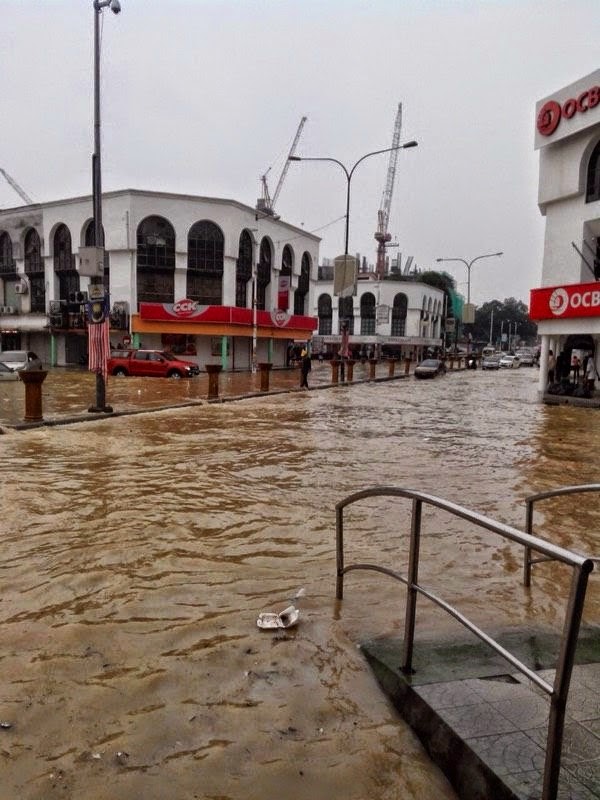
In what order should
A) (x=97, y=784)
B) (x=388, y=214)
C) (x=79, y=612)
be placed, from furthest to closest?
(x=388, y=214) → (x=79, y=612) → (x=97, y=784)

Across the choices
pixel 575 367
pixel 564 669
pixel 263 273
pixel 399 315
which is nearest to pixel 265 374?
pixel 575 367

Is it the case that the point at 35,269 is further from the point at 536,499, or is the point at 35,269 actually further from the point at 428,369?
the point at 536,499

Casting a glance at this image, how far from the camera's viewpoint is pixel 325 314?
260ft

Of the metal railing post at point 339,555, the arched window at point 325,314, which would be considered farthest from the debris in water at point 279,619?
the arched window at point 325,314

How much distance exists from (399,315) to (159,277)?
134 ft

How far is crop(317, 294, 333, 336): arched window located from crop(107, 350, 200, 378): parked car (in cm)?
4856

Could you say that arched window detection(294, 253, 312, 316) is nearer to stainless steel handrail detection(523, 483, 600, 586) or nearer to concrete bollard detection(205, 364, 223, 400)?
concrete bollard detection(205, 364, 223, 400)

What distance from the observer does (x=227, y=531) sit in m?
6.19

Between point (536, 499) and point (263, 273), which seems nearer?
point (536, 499)

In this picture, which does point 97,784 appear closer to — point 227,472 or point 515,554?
point 515,554

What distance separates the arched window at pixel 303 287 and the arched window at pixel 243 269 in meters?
8.09

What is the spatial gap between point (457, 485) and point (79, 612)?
18.6 feet

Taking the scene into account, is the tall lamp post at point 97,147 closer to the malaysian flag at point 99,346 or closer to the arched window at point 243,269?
the malaysian flag at point 99,346

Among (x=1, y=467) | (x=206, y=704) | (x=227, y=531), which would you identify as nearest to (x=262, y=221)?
(x=1, y=467)
